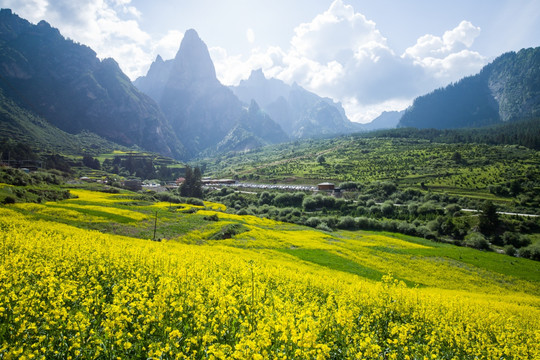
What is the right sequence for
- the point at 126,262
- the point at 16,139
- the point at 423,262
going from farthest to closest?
the point at 16,139, the point at 423,262, the point at 126,262

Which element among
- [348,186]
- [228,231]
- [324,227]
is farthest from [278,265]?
[348,186]

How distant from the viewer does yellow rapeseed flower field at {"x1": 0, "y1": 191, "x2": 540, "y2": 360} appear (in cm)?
606

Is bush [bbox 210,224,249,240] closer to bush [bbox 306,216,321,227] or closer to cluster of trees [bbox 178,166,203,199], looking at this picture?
bush [bbox 306,216,321,227]

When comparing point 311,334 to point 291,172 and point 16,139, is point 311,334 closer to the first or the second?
point 291,172

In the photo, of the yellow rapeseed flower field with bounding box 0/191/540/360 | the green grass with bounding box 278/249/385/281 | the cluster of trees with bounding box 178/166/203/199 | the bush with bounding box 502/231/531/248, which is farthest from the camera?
the cluster of trees with bounding box 178/166/203/199

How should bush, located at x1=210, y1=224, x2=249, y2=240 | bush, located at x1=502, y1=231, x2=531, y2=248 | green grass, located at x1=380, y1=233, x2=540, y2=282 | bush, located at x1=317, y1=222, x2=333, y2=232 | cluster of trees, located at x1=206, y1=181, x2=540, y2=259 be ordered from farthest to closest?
bush, located at x1=317, y1=222, x2=333, y2=232, cluster of trees, located at x1=206, y1=181, x2=540, y2=259, bush, located at x1=502, y1=231, x2=531, y2=248, green grass, located at x1=380, y1=233, x2=540, y2=282, bush, located at x1=210, y1=224, x2=249, y2=240

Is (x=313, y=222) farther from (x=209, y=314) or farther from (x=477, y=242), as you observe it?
(x=209, y=314)

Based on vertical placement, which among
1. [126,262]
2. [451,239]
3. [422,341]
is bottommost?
[451,239]

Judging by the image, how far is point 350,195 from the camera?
112 meters

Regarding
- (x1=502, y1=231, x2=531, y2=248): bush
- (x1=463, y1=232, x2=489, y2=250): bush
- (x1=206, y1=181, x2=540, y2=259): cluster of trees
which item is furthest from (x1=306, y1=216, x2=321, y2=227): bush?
(x1=502, y1=231, x2=531, y2=248): bush

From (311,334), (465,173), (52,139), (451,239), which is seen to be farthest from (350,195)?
A: (52,139)

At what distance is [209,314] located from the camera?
7.95 m

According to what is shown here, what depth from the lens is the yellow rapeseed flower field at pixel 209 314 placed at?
6.06m

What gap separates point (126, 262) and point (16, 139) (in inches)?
6867
